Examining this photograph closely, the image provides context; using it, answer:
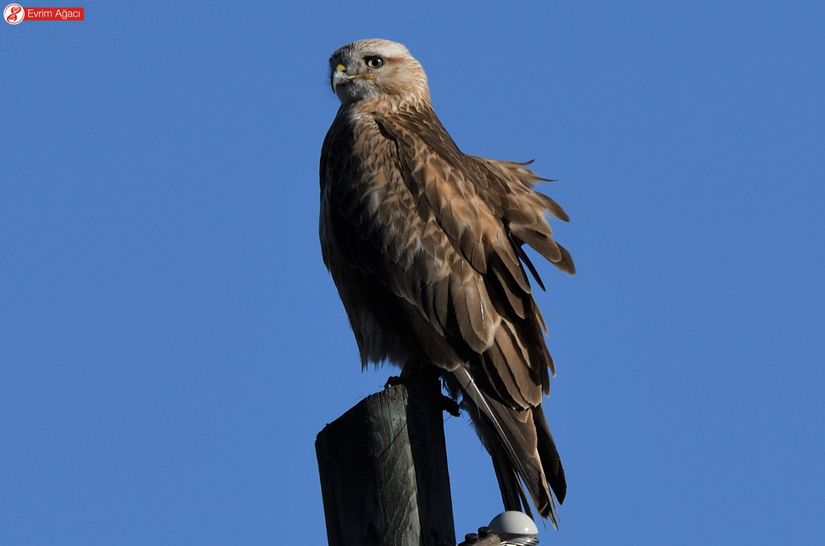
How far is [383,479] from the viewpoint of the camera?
4969mm

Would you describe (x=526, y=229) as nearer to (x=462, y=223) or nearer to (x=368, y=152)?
(x=462, y=223)

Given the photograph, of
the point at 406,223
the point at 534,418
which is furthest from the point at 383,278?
the point at 534,418

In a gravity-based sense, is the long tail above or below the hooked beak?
below

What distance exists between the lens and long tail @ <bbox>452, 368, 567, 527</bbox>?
602 centimetres

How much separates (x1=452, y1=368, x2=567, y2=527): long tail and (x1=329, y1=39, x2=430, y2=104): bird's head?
290 cm

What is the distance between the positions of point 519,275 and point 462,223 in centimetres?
48

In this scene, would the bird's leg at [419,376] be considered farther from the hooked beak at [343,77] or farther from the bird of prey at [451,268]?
the hooked beak at [343,77]

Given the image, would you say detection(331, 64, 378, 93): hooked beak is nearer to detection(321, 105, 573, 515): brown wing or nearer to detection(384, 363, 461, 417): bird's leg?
detection(321, 105, 573, 515): brown wing

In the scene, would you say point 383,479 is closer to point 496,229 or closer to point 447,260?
point 447,260

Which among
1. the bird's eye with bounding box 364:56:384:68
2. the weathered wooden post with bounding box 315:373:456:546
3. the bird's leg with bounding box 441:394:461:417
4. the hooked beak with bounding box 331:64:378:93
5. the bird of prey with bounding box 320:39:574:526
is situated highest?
the bird's eye with bounding box 364:56:384:68

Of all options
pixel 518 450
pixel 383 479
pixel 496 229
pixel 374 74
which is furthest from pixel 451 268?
pixel 374 74

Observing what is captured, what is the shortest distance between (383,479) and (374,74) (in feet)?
14.5

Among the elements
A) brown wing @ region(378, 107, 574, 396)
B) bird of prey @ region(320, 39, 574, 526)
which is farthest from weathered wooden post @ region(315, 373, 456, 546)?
brown wing @ region(378, 107, 574, 396)

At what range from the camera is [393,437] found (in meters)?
5.10
